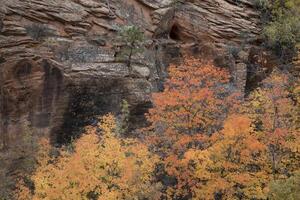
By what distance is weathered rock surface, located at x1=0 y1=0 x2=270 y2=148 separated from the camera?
3625 centimetres

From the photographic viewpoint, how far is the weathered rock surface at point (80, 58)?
36250 millimetres

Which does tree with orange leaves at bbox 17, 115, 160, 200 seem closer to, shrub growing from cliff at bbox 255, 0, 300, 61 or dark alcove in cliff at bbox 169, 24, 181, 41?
dark alcove in cliff at bbox 169, 24, 181, 41

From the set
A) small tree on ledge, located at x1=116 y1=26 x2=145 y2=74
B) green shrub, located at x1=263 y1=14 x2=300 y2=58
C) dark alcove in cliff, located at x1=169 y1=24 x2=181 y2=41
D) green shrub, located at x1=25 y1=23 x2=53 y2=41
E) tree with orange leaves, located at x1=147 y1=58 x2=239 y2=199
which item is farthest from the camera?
dark alcove in cliff, located at x1=169 y1=24 x2=181 y2=41

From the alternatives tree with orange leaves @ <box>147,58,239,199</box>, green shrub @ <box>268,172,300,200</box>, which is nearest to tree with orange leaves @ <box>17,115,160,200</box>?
tree with orange leaves @ <box>147,58,239,199</box>

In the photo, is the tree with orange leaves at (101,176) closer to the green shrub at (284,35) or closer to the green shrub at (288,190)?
the green shrub at (288,190)

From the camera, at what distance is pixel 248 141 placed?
27.8 meters

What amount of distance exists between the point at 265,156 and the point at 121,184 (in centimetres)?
868

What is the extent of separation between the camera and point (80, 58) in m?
38.4

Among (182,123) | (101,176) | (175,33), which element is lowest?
(101,176)

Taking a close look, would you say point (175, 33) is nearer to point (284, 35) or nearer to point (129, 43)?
point (129, 43)

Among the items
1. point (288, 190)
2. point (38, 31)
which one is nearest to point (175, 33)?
point (38, 31)

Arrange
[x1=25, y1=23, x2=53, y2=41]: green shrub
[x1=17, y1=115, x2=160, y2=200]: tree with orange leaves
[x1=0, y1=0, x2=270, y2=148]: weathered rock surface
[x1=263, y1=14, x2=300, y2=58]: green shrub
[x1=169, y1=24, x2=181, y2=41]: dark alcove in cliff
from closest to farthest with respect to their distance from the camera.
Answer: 1. [x1=17, y1=115, x2=160, y2=200]: tree with orange leaves
2. [x1=0, y1=0, x2=270, y2=148]: weathered rock surface
3. [x1=25, y1=23, x2=53, y2=41]: green shrub
4. [x1=263, y1=14, x2=300, y2=58]: green shrub
5. [x1=169, y1=24, x2=181, y2=41]: dark alcove in cliff

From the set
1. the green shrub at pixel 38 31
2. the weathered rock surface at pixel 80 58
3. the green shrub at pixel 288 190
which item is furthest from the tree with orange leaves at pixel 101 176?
the green shrub at pixel 38 31

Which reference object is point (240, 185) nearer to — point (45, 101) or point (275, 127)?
point (275, 127)
